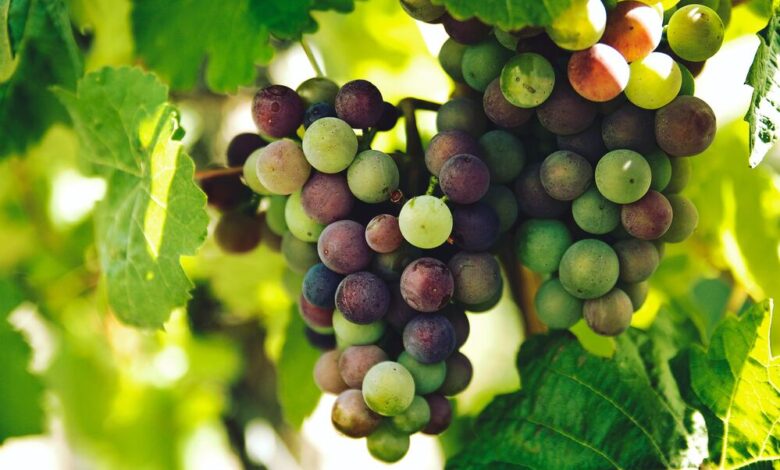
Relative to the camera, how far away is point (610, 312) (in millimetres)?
905

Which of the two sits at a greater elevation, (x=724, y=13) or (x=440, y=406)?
(x=724, y=13)

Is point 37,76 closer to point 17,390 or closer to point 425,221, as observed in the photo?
point 17,390

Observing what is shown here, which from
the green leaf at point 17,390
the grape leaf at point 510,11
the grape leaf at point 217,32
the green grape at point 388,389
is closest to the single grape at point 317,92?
the grape leaf at point 217,32

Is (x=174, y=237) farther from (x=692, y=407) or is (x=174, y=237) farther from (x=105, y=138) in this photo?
(x=692, y=407)

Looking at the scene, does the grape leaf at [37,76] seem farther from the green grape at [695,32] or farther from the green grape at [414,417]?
the green grape at [695,32]

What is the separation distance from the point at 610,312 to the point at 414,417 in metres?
0.26

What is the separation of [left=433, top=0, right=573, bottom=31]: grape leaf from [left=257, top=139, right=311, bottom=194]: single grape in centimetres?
25

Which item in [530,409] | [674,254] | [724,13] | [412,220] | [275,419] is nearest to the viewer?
[412,220]

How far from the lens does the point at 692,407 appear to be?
1.05 m

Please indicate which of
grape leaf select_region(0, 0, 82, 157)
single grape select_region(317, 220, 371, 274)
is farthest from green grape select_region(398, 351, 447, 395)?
grape leaf select_region(0, 0, 82, 157)

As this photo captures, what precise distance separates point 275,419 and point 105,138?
109 cm

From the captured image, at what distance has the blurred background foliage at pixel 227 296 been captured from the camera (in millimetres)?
1381

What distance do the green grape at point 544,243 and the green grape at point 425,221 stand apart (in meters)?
0.13


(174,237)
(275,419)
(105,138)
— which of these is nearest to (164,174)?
(174,237)
